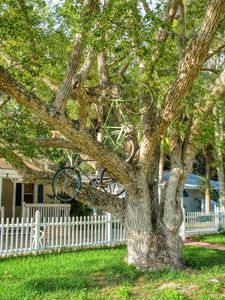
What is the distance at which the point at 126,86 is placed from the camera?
9.58m

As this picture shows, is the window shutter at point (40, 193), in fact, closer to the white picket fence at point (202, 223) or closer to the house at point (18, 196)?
the house at point (18, 196)

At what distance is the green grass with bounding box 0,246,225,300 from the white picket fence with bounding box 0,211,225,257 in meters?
0.82

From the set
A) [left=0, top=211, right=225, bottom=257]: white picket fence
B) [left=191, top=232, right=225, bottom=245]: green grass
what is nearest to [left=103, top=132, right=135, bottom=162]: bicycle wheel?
[left=0, top=211, right=225, bottom=257]: white picket fence

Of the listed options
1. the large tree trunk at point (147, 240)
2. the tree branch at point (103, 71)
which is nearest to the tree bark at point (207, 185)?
the large tree trunk at point (147, 240)

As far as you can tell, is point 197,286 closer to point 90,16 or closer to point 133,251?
point 133,251

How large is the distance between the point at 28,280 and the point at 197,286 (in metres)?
3.55

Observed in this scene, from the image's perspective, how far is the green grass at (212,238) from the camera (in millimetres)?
15949

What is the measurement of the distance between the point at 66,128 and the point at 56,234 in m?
5.75

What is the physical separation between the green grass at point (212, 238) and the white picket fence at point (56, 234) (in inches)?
168

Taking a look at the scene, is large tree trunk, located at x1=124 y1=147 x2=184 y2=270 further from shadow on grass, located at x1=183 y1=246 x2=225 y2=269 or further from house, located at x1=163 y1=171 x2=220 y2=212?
house, located at x1=163 y1=171 x2=220 y2=212

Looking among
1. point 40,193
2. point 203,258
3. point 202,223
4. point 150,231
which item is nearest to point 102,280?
point 150,231

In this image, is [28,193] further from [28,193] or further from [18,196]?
[18,196]

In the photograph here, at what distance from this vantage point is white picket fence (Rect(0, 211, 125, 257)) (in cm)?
1133

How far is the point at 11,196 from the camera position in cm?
1877
